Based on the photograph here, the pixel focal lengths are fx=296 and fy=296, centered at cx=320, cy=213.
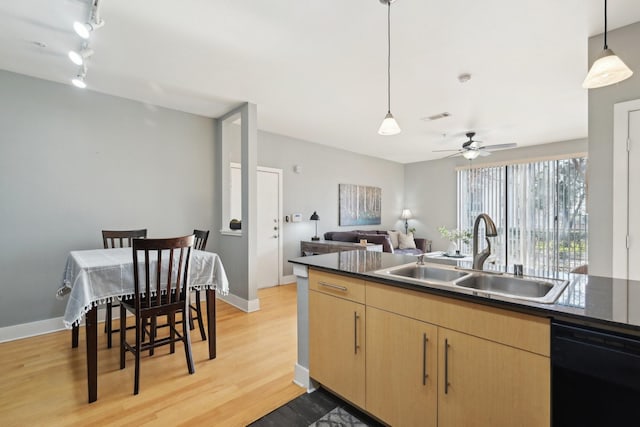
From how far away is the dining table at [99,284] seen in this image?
6.51 feet

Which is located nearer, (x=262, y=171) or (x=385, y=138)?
(x=262, y=171)

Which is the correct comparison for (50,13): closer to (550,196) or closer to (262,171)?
(262,171)

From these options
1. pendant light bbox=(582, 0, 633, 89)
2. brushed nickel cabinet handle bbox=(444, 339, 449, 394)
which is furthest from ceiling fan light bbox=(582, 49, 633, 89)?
brushed nickel cabinet handle bbox=(444, 339, 449, 394)

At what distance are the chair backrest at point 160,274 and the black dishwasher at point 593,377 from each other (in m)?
2.22

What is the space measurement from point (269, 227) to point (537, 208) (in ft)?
17.6

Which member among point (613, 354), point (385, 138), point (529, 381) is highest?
point (385, 138)

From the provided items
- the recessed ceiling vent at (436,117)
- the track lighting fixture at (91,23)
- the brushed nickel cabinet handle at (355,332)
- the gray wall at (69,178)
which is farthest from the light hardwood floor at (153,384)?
the recessed ceiling vent at (436,117)

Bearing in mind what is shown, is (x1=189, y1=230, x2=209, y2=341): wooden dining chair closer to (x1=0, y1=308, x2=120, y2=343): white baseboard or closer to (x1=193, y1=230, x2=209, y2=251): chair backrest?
(x1=193, y1=230, x2=209, y2=251): chair backrest

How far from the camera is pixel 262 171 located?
16.3ft

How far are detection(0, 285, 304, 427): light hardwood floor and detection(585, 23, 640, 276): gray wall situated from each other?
2.59 meters

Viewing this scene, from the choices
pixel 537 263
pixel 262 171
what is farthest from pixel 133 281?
pixel 537 263

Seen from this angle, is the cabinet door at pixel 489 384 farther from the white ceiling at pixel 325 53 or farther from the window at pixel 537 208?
the window at pixel 537 208

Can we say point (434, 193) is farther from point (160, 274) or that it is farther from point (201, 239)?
point (160, 274)

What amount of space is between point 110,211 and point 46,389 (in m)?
2.00
